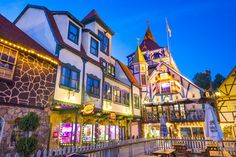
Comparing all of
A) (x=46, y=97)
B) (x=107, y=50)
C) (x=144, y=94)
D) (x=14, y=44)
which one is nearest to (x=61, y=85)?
(x=46, y=97)

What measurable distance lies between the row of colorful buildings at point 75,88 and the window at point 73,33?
66mm

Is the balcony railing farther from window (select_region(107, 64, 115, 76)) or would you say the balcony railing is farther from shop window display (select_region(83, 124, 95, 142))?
shop window display (select_region(83, 124, 95, 142))

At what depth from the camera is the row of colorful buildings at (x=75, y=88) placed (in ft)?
27.6

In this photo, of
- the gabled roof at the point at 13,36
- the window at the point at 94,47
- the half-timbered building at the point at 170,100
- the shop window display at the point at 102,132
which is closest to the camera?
the gabled roof at the point at 13,36

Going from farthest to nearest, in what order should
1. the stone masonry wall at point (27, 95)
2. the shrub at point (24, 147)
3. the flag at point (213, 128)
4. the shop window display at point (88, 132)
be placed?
the shop window display at point (88, 132) → the flag at point (213, 128) → the stone masonry wall at point (27, 95) → the shrub at point (24, 147)

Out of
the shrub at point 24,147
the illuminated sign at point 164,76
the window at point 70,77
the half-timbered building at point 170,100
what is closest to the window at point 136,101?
the half-timbered building at point 170,100

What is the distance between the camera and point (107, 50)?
778 inches

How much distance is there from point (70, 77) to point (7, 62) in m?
4.24

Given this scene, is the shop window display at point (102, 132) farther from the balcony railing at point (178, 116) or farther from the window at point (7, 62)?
the window at point (7, 62)

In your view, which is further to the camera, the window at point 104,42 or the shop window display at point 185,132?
the shop window display at point 185,132

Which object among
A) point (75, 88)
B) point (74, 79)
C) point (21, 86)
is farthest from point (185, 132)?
point (21, 86)

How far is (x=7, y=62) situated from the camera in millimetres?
8156

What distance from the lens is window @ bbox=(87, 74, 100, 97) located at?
530 inches

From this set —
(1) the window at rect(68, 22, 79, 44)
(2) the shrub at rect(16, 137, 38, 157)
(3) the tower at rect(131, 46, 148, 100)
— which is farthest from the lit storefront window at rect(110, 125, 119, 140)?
(2) the shrub at rect(16, 137, 38, 157)
